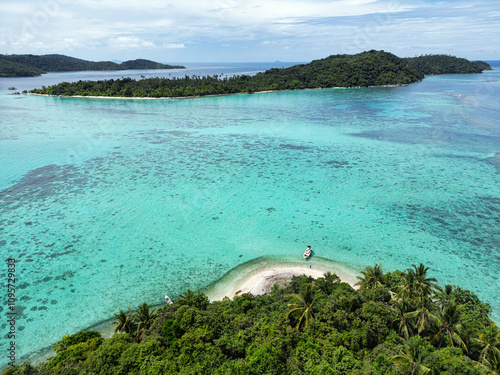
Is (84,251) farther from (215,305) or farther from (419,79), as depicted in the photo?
(419,79)

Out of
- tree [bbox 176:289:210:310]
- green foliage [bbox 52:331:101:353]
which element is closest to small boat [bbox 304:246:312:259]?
tree [bbox 176:289:210:310]

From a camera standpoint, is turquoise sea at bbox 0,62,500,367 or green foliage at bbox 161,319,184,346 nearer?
green foliage at bbox 161,319,184,346

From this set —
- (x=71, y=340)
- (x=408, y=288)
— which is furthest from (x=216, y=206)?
(x=408, y=288)

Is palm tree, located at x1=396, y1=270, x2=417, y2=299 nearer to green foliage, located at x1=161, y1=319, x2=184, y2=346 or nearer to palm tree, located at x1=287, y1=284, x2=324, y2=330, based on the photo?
palm tree, located at x1=287, y1=284, x2=324, y2=330

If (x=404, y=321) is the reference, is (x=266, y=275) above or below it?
below

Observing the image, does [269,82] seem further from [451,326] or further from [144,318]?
[451,326]
